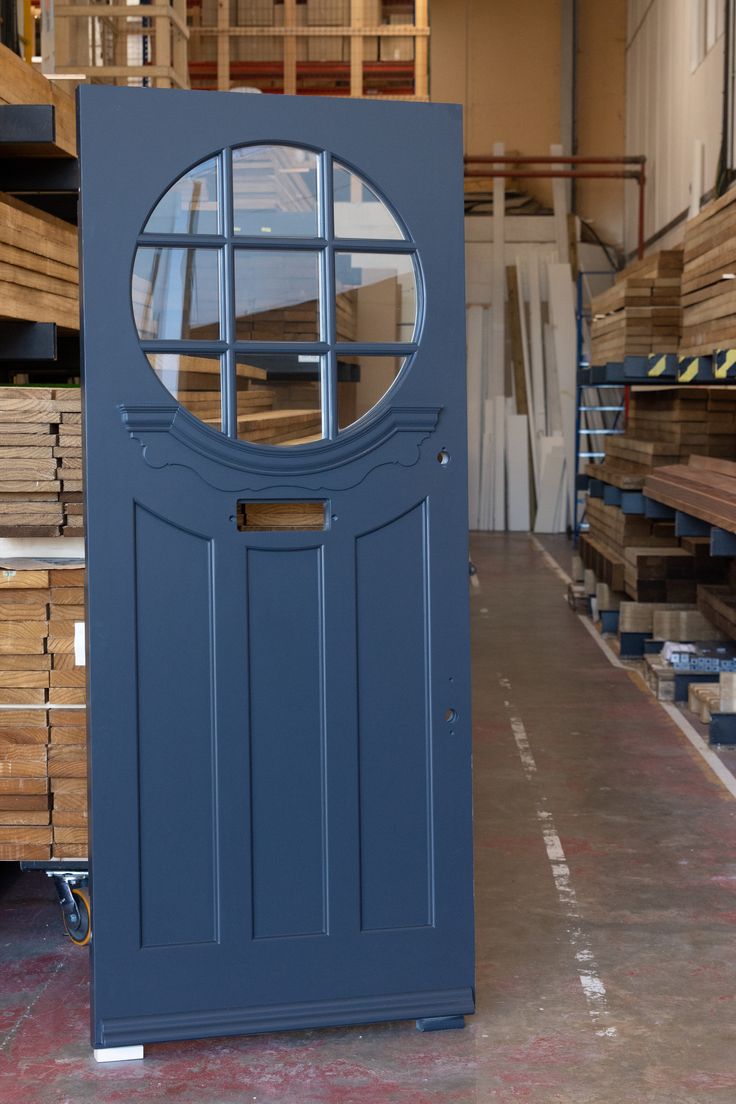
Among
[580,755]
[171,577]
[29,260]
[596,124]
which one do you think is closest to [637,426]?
[580,755]

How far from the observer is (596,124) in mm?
19172

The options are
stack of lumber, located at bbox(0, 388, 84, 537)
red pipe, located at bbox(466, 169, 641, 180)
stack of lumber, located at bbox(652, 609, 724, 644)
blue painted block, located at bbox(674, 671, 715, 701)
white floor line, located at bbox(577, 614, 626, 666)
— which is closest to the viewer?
stack of lumber, located at bbox(0, 388, 84, 537)

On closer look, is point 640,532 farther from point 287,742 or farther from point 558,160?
point 558,160

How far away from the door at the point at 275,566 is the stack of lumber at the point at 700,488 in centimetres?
285

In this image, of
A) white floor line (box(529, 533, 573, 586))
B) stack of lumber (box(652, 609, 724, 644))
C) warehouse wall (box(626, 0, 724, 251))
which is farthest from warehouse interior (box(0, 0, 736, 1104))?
white floor line (box(529, 533, 573, 586))

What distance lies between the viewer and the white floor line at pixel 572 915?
12.6 feet

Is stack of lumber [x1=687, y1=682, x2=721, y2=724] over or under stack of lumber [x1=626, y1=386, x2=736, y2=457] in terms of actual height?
under

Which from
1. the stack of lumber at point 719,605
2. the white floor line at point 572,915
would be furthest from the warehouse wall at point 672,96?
the white floor line at point 572,915

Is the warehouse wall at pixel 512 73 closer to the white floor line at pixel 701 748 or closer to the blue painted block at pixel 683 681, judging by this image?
the blue painted block at pixel 683 681

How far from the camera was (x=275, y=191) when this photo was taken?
→ 343 centimetres

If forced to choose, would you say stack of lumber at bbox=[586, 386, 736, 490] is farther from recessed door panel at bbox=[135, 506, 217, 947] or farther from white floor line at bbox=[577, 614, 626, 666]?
recessed door panel at bbox=[135, 506, 217, 947]

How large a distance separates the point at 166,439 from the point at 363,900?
1.34 metres

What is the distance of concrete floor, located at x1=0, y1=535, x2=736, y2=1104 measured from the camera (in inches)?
133

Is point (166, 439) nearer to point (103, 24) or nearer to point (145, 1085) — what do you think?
point (145, 1085)
